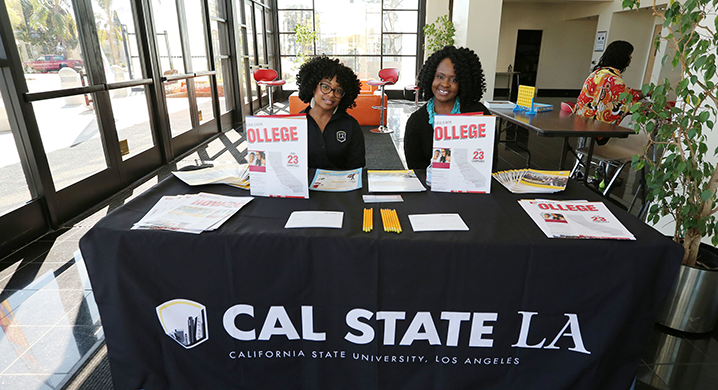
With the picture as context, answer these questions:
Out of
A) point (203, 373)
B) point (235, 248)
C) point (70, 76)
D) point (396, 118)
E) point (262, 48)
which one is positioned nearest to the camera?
point (235, 248)

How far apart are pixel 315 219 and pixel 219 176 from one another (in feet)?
2.14

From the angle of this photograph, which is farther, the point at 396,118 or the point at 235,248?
the point at 396,118

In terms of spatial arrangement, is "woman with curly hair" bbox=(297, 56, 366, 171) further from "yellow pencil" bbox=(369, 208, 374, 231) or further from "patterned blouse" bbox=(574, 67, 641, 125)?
"patterned blouse" bbox=(574, 67, 641, 125)

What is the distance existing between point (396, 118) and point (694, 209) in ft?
22.5

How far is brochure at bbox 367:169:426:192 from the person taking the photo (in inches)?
65.0

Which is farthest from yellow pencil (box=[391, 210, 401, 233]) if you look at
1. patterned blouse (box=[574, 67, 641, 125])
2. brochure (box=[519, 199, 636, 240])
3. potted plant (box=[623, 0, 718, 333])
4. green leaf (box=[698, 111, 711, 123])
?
patterned blouse (box=[574, 67, 641, 125])

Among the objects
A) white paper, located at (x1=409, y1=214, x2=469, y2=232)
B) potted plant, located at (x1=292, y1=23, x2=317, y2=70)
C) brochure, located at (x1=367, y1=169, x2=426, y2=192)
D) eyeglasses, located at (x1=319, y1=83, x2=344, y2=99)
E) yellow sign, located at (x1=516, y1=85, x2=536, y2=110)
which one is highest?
potted plant, located at (x1=292, y1=23, x2=317, y2=70)

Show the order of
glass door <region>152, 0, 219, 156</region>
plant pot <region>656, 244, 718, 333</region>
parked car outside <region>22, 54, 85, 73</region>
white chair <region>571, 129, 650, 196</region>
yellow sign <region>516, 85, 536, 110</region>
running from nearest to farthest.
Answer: plant pot <region>656, 244, 718, 333</region> < parked car outside <region>22, 54, 85, 73</region> < white chair <region>571, 129, 650, 196</region> < yellow sign <region>516, 85, 536, 110</region> < glass door <region>152, 0, 219, 156</region>

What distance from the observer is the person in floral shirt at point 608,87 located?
3.33 meters

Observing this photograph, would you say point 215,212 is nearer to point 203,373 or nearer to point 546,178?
point 203,373

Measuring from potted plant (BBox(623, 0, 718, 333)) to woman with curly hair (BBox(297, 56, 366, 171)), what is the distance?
4.44 feet

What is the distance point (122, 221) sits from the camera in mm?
1373

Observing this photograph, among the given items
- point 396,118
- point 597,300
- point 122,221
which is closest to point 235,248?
point 122,221

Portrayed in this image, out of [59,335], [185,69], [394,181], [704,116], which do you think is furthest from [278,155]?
[185,69]
